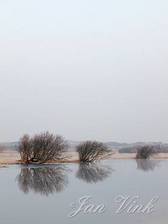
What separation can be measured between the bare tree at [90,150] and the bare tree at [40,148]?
12.8ft

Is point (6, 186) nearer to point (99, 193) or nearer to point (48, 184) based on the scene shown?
point (48, 184)

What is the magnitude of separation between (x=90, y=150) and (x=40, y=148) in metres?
7.01

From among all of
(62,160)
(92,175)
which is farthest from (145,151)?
(92,175)

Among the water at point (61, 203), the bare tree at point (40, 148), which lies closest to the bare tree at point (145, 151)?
the bare tree at point (40, 148)

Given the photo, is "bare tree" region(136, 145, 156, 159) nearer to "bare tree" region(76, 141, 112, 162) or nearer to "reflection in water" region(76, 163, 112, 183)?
"bare tree" region(76, 141, 112, 162)

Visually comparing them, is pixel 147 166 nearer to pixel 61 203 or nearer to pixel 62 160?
pixel 62 160

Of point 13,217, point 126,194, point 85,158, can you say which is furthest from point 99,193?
point 85,158

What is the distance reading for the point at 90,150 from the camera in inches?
2020

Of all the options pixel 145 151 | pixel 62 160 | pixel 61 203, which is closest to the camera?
pixel 61 203

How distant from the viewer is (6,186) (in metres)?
22.2

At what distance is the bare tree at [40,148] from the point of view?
46.2 metres

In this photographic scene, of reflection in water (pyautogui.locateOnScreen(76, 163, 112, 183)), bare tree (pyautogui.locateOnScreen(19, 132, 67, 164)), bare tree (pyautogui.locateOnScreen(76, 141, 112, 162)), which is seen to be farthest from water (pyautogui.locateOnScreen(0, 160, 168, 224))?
bare tree (pyautogui.locateOnScreen(76, 141, 112, 162))

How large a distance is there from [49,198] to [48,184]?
6.02 m

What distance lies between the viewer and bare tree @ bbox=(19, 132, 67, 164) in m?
46.2
